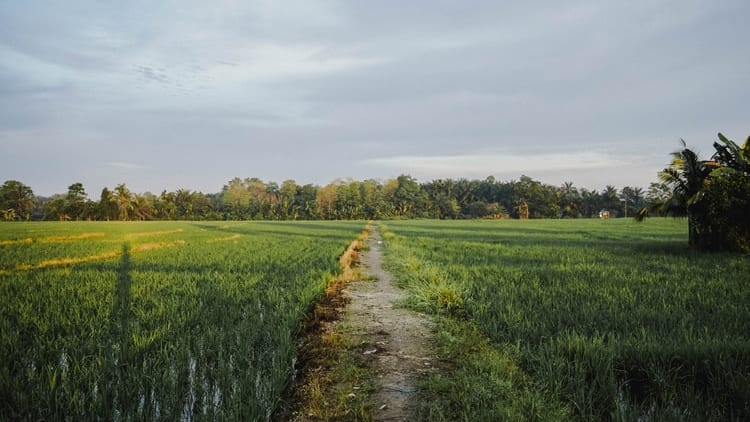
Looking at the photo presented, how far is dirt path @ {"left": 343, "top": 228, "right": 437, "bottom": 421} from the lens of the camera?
3016mm

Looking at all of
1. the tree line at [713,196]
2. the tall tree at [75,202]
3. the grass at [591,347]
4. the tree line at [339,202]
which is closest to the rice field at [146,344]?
the grass at [591,347]

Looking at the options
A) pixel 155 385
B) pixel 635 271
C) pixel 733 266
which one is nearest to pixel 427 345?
pixel 155 385

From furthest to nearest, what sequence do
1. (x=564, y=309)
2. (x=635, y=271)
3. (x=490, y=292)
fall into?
(x=635, y=271), (x=490, y=292), (x=564, y=309)

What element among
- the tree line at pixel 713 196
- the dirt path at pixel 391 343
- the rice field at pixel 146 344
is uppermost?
the tree line at pixel 713 196

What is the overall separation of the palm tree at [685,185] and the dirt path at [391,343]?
1079cm

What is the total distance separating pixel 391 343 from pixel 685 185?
517 inches

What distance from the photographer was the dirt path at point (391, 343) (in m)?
3.02

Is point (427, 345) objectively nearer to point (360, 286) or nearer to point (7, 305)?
point (360, 286)

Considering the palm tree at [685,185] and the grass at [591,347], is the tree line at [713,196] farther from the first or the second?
the grass at [591,347]

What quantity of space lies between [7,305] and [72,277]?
104 inches

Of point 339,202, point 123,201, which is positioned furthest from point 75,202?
point 339,202

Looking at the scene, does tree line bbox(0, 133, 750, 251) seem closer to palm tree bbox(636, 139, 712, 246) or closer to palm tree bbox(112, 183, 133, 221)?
palm tree bbox(112, 183, 133, 221)

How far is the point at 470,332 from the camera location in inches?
181

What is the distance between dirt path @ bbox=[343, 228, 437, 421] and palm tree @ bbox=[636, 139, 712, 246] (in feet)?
35.4
